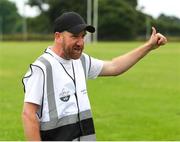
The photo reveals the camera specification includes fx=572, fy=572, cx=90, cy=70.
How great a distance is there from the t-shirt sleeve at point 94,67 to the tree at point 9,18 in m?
107

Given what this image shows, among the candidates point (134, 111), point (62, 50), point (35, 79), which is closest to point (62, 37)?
point (62, 50)

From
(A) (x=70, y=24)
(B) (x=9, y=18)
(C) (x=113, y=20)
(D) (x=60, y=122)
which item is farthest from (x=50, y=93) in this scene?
(B) (x=9, y=18)

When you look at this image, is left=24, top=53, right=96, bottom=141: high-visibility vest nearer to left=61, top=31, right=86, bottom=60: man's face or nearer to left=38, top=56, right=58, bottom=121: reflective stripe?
left=38, top=56, right=58, bottom=121: reflective stripe

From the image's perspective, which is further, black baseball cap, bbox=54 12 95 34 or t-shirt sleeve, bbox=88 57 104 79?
t-shirt sleeve, bbox=88 57 104 79

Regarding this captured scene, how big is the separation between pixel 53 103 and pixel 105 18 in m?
89.6

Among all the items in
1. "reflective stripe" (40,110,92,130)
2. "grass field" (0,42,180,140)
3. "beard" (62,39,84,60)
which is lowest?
"grass field" (0,42,180,140)

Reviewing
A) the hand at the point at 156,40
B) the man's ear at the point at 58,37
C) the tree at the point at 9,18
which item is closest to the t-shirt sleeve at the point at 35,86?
the man's ear at the point at 58,37

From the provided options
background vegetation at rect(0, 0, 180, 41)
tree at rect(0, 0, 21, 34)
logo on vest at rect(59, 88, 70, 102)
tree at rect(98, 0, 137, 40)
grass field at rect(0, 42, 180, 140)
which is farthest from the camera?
tree at rect(0, 0, 21, 34)

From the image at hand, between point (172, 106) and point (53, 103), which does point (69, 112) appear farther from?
point (172, 106)

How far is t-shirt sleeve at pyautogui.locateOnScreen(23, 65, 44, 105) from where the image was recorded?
408cm

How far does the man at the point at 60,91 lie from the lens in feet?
13.4

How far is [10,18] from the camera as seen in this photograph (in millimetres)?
117312

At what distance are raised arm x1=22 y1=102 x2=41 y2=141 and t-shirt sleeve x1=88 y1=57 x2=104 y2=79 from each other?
31.2 inches

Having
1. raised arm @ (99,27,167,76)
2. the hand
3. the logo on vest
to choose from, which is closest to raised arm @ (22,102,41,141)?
the logo on vest
